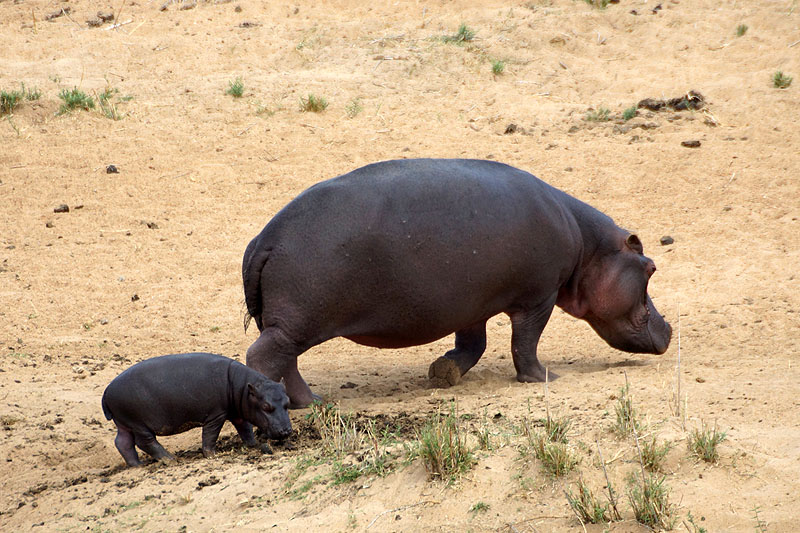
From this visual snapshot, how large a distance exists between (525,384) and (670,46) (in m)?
8.16

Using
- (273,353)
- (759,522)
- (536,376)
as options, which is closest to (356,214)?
(273,353)

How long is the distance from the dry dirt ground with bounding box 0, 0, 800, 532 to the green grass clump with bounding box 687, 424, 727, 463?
0.04m

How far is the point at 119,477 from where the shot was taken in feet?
15.9

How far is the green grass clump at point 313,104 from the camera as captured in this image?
11.3 meters

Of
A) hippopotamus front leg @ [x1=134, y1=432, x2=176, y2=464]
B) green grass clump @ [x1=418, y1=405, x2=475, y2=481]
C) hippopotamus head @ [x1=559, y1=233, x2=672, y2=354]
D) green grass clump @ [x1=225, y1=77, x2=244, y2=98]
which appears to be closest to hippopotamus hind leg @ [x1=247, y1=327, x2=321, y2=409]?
hippopotamus front leg @ [x1=134, y1=432, x2=176, y2=464]

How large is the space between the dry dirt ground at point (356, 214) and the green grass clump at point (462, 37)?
185 mm

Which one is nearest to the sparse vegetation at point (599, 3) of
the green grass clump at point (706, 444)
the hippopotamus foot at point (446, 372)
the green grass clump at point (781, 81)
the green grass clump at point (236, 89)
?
the green grass clump at point (781, 81)

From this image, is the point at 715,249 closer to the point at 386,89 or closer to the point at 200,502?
the point at 386,89

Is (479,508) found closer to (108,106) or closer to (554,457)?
(554,457)

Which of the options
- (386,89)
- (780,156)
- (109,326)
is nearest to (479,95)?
(386,89)

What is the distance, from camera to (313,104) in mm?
11281

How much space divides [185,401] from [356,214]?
1.43 m

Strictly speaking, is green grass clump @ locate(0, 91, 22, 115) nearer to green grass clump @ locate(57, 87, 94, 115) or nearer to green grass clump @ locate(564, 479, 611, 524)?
green grass clump @ locate(57, 87, 94, 115)

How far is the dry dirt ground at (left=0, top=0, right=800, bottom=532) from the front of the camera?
406cm
